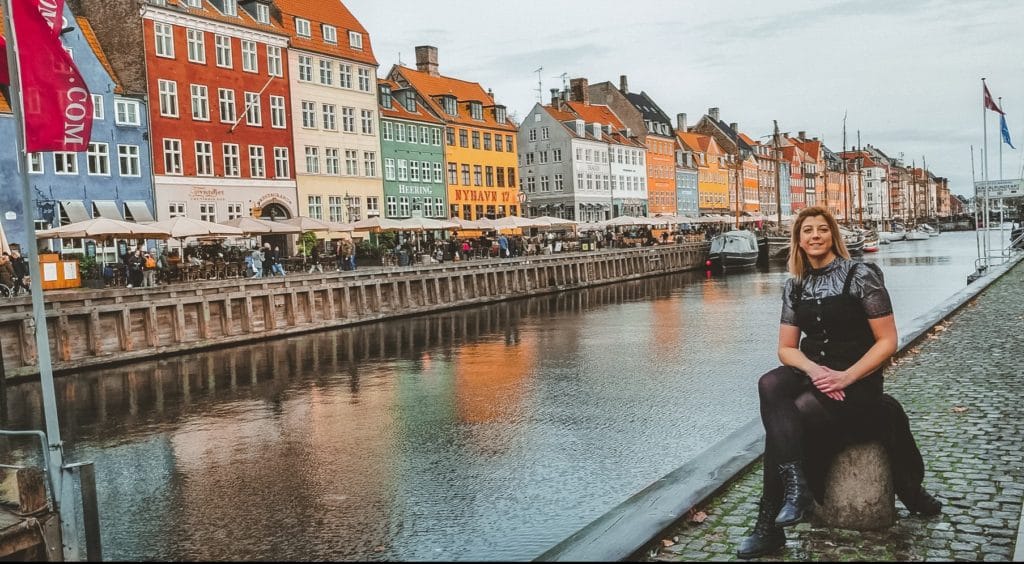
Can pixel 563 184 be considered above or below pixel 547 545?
above

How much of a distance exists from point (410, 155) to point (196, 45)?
18616mm

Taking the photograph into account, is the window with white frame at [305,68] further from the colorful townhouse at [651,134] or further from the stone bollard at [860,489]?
the stone bollard at [860,489]

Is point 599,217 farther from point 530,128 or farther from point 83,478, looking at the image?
point 83,478

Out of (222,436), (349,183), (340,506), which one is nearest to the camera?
(340,506)

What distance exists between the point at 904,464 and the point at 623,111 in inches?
3814

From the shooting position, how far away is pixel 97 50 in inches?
1742

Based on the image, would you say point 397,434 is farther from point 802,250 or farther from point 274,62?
point 274,62

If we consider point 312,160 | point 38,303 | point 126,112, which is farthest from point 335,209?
point 38,303

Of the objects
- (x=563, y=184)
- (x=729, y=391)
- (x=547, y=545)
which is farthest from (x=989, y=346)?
(x=563, y=184)

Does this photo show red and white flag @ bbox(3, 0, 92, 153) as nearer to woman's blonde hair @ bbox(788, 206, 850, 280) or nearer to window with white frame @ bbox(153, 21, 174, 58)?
woman's blonde hair @ bbox(788, 206, 850, 280)

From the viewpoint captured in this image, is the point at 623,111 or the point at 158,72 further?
the point at 623,111

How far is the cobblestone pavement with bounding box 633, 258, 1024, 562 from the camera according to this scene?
5.42 metres

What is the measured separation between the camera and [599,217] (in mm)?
87188

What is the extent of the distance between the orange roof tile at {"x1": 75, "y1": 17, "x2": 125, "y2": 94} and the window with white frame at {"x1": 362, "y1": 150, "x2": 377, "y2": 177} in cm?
1713
